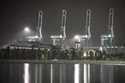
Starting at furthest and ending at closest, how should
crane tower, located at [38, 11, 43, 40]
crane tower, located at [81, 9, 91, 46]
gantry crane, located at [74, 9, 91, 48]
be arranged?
1. crane tower, located at [38, 11, 43, 40]
2. crane tower, located at [81, 9, 91, 46]
3. gantry crane, located at [74, 9, 91, 48]

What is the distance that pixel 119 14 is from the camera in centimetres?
1228

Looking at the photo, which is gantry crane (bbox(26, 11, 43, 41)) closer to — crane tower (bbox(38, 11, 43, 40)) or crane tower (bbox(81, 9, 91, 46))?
crane tower (bbox(38, 11, 43, 40))

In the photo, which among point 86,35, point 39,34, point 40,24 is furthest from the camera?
point 40,24

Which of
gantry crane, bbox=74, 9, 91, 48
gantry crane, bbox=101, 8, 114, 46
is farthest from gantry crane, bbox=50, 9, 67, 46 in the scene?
gantry crane, bbox=101, 8, 114, 46

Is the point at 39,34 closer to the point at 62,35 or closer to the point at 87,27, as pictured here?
the point at 62,35

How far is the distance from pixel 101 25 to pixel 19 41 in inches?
147

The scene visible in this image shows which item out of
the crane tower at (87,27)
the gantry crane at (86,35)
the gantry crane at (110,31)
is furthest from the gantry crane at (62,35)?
the gantry crane at (110,31)

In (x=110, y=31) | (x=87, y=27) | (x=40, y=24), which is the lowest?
(x=110, y=31)

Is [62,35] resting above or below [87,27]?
below

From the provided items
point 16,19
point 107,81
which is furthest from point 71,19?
point 107,81

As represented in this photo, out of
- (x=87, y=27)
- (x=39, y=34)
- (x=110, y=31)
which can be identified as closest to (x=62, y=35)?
(x=39, y=34)

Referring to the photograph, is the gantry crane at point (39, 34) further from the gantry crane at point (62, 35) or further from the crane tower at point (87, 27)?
the crane tower at point (87, 27)

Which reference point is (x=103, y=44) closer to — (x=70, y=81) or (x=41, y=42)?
(x=41, y=42)

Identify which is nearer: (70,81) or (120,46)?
(70,81)
